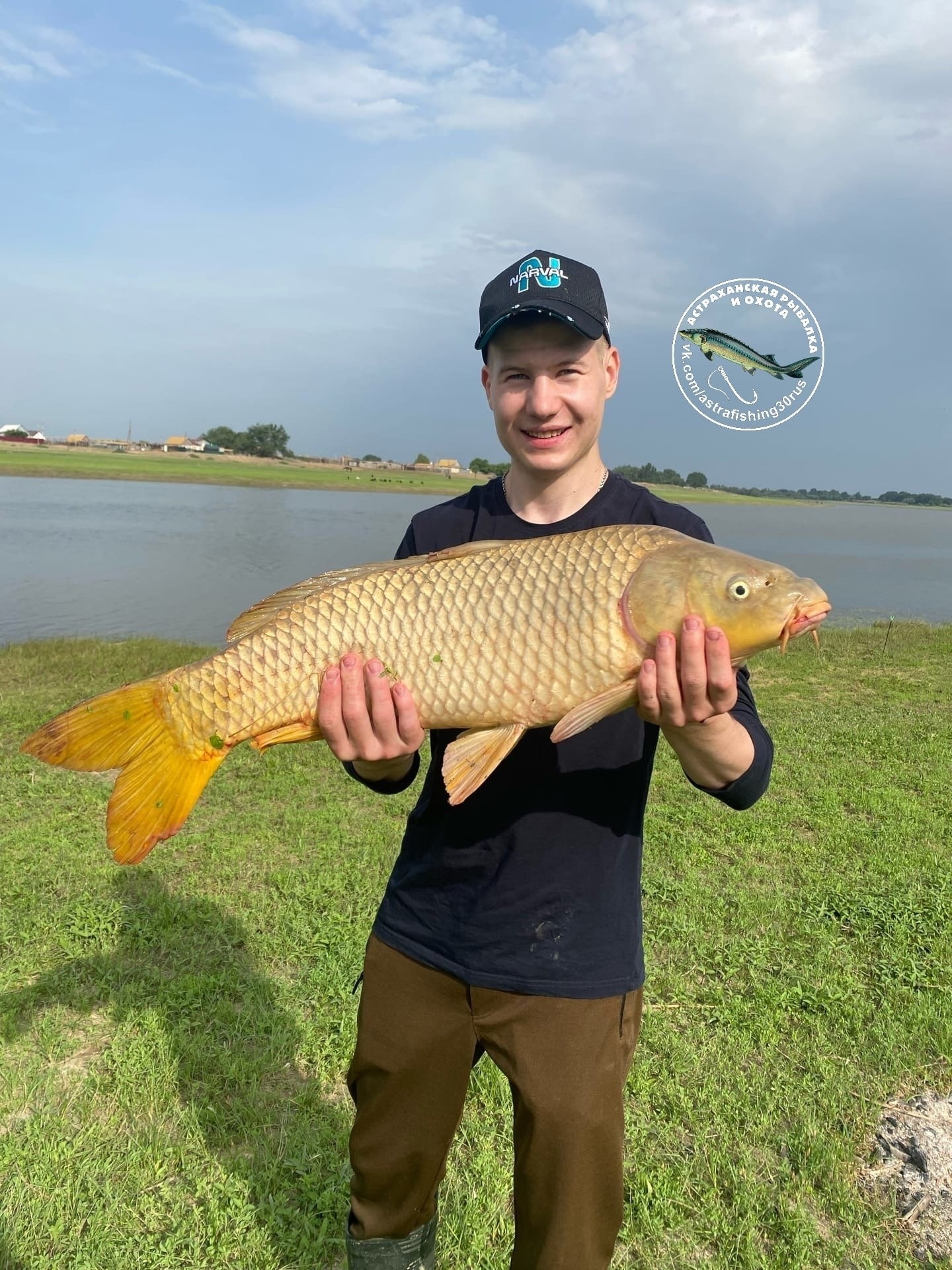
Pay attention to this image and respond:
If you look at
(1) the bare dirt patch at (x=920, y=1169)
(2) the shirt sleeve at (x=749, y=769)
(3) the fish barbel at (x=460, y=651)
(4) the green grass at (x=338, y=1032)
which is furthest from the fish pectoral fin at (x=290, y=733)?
(1) the bare dirt patch at (x=920, y=1169)

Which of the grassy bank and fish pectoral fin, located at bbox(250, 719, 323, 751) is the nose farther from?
the grassy bank

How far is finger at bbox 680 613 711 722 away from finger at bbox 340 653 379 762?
1.89 ft

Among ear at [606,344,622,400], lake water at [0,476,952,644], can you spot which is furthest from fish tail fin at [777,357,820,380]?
lake water at [0,476,952,644]

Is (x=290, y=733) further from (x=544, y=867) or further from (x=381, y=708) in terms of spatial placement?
(x=544, y=867)

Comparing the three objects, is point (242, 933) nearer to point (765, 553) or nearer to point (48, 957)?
point (48, 957)

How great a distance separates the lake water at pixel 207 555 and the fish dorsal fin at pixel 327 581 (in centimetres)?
1096

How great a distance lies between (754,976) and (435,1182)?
1.77 metres

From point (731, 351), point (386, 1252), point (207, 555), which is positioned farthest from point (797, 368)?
point (207, 555)

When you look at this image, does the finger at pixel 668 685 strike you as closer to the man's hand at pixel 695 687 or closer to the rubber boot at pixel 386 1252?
the man's hand at pixel 695 687

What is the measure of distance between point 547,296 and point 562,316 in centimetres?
5

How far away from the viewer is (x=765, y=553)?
24891 millimetres

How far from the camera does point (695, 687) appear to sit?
1.40 m

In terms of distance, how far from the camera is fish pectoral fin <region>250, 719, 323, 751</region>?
159cm

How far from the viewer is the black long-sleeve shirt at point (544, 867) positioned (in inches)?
57.3
